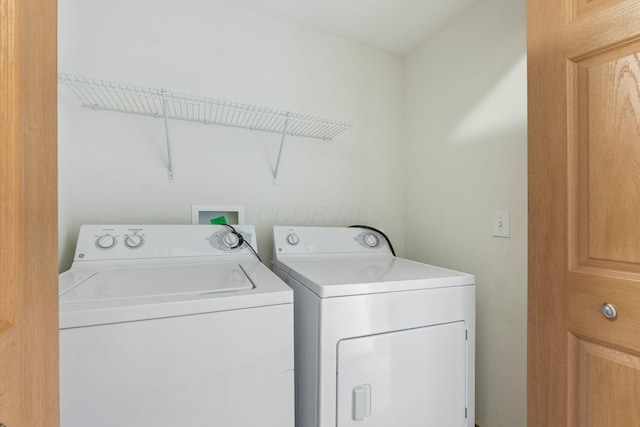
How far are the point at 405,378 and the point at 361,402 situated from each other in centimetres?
20

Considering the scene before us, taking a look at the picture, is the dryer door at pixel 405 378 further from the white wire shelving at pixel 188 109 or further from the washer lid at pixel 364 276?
the white wire shelving at pixel 188 109

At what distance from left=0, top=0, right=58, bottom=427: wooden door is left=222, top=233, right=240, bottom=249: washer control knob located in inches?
37.4

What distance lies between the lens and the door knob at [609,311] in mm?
751

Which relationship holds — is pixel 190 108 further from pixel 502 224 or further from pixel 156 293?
pixel 502 224

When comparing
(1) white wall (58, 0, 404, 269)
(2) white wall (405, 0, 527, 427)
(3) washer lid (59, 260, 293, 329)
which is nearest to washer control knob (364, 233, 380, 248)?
(1) white wall (58, 0, 404, 269)

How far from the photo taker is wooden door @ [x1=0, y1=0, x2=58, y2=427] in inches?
14.6

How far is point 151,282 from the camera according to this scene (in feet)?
3.30

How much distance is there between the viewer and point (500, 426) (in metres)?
1.39

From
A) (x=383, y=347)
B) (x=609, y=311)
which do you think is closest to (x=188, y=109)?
(x=383, y=347)

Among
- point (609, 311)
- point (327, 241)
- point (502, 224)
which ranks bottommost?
point (609, 311)

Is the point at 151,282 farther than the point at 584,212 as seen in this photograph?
Yes

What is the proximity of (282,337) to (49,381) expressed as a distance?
570mm

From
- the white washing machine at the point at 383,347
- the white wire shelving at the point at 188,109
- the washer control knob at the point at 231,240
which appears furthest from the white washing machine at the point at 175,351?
the white wire shelving at the point at 188,109

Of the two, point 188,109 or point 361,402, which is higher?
point 188,109
